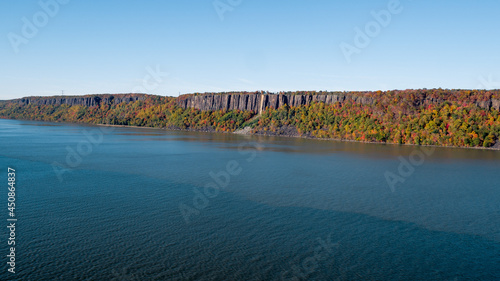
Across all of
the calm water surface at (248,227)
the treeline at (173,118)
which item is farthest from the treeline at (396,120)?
the calm water surface at (248,227)

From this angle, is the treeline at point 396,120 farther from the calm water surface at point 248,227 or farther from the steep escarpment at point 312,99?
the calm water surface at point 248,227

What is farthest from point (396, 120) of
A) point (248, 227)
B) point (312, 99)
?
point (248, 227)

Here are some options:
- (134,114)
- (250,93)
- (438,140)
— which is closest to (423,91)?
(438,140)

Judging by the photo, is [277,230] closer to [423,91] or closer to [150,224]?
[150,224]

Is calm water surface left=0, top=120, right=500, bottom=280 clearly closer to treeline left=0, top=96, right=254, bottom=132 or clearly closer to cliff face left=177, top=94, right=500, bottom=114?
cliff face left=177, top=94, right=500, bottom=114

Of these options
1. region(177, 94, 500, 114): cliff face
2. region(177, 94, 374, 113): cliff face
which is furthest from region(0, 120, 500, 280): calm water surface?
region(177, 94, 374, 113): cliff face
